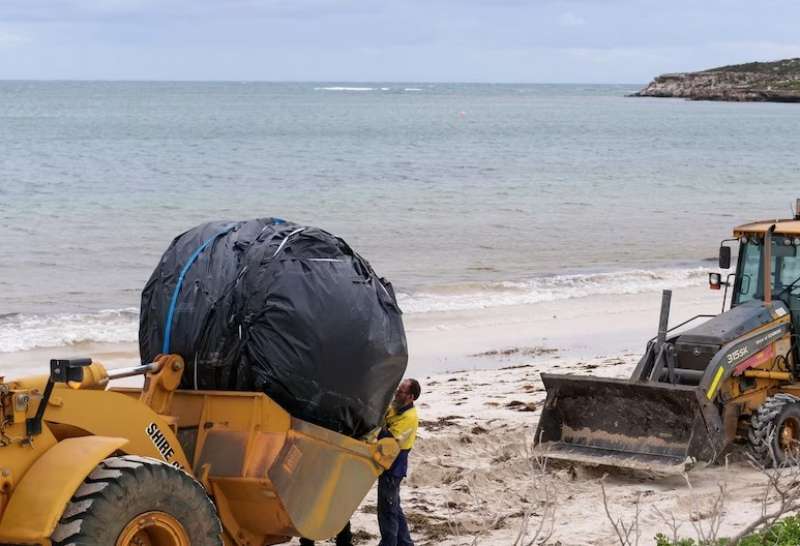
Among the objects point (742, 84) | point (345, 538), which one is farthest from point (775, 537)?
point (742, 84)

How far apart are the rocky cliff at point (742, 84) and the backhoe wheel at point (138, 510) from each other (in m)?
133

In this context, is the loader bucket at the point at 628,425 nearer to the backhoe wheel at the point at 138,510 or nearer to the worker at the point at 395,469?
the worker at the point at 395,469

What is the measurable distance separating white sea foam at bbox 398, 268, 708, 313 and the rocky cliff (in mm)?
113998

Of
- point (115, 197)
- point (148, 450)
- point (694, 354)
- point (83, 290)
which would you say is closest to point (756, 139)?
A: point (115, 197)

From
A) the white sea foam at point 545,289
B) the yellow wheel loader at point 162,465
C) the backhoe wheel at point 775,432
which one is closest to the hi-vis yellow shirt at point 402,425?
the yellow wheel loader at point 162,465

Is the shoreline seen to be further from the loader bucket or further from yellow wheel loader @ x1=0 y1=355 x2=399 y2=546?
yellow wheel loader @ x1=0 y1=355 x2=399 y2=546

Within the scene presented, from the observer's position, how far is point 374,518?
907 cm

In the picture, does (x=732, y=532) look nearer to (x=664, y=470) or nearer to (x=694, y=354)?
(x=664, y=470)

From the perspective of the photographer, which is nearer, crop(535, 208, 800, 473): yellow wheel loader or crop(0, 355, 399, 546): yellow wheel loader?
crop(0, 355, 399, 546): yellow wheel loader

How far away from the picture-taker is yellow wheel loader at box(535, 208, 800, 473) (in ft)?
32.1

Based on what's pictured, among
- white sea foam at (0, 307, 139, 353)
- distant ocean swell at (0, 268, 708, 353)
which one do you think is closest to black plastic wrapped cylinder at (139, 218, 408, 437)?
white sea foam at (0, 307, 139, 353)

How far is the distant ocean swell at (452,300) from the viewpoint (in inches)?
680

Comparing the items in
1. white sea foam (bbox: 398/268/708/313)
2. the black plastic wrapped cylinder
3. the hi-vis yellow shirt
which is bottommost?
white sea foam (bbox: 398/268/708/313)

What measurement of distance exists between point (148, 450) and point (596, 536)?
3620 mm
